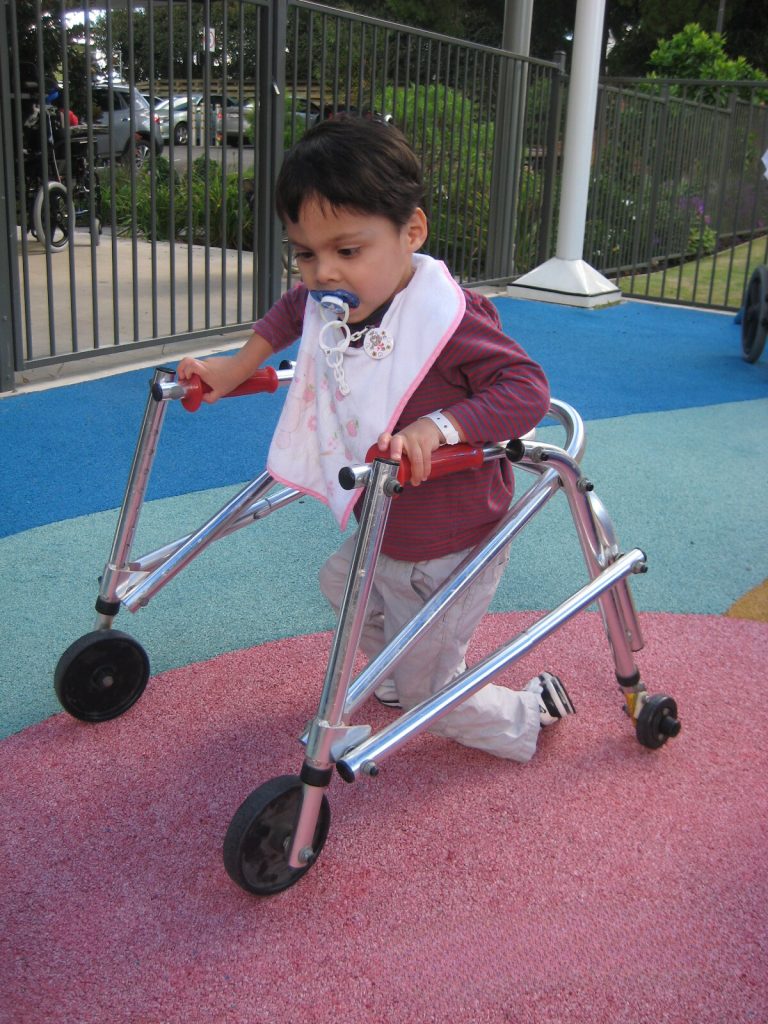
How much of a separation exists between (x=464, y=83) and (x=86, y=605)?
20.4ft

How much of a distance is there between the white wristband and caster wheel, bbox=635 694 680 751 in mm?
919

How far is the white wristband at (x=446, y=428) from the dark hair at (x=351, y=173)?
0.40 meters

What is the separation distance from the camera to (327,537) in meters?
3.45

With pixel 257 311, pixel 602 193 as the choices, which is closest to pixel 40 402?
pixel 257 311

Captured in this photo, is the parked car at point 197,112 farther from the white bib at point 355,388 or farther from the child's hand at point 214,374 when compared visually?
the white bib at point 355,388

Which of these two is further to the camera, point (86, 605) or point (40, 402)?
point (40, 402)

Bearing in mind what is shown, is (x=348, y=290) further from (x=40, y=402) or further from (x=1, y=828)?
(x=40, y=402)

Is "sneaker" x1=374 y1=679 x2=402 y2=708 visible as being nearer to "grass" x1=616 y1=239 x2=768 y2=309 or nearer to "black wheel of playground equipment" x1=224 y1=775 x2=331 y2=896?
"black wheel of playground equipment" x1=224 y1=775 x2=331 y2=896

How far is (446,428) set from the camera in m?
1.65

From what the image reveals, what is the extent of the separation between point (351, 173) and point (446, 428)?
477 mm

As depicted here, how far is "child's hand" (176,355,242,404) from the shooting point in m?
2.04

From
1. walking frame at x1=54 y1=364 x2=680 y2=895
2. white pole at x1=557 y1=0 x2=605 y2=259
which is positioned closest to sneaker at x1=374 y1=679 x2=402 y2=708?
walking frame at x1=54 y1=364 x2=680 y2=895

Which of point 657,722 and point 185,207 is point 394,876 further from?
point 185,207

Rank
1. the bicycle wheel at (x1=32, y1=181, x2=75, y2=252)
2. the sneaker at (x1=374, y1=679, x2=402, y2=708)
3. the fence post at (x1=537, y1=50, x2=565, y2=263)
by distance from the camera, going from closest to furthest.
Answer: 1. the sneaker at (x1=374, y1=679, x2=402, y2=708)
2. the bicycle wheel at (x1=32, y1=181, x2=75, y2=252)
3. the fence post at (x1=537, y1=50, x2=565, y2=263)
